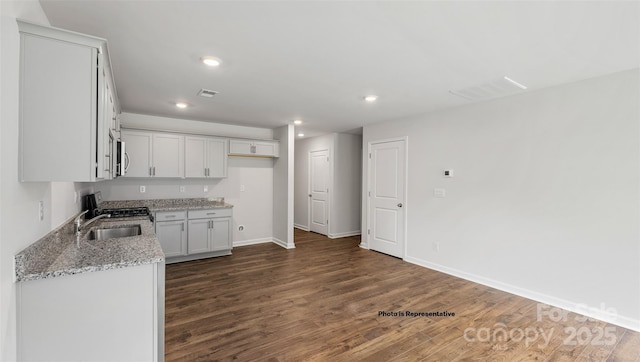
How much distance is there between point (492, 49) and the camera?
7.75 feet

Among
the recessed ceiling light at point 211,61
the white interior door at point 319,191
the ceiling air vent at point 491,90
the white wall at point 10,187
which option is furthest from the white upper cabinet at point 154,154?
the ceiling air vent at point 491,90

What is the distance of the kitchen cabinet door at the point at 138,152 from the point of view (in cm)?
451

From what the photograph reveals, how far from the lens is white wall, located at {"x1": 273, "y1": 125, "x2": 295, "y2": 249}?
18.6ft

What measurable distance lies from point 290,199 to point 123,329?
3.99 meters

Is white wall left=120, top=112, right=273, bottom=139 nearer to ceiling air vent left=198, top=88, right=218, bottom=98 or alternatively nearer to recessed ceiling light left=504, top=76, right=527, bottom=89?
ceiling air vent left=198, top=88, right=218, bottom=98

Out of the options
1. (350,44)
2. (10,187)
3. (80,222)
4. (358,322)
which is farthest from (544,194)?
(80,222)

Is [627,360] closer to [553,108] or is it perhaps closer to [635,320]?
[635,320]

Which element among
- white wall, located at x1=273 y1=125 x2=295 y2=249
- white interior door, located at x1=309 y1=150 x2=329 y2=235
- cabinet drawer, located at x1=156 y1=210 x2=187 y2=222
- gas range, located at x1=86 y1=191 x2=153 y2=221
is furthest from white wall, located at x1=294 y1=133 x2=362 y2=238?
gas range, located at x1=86 y1=191 x2=153 y2=221

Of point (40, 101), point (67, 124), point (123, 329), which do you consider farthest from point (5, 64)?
point (123, 329)

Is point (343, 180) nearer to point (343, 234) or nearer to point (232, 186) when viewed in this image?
point (343, 234)

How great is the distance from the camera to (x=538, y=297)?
11.1 ft

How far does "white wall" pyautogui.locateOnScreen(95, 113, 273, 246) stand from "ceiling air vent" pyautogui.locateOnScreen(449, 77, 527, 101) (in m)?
3.81

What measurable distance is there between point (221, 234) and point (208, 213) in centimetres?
42

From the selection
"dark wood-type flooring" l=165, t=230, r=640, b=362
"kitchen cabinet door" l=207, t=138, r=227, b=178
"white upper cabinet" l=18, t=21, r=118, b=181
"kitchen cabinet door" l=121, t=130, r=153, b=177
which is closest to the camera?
"white upper cabinet" l=18, t=21, r=118, b=181
